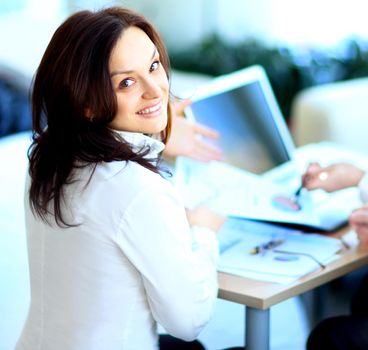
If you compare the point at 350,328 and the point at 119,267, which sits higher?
the point at 119,267

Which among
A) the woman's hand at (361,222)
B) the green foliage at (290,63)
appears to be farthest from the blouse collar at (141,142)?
the green foliage at (290,63)

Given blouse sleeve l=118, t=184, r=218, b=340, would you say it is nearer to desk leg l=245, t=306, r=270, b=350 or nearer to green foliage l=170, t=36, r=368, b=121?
desk leg l=245, t=306, r=270, b=350

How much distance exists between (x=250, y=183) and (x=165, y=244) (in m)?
0.65

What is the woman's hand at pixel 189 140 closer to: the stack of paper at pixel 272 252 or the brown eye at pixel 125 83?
the stack of paper at pixel 272 252

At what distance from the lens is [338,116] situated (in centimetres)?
309

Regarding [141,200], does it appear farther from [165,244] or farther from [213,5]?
[213,5]

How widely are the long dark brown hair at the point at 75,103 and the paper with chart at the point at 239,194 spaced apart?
433 mm

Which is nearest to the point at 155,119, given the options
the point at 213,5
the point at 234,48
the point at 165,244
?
the point at 165,244

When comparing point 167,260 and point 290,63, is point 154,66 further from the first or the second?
point 290,63

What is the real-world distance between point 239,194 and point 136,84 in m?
0.57

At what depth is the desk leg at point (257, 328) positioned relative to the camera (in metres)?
1.39

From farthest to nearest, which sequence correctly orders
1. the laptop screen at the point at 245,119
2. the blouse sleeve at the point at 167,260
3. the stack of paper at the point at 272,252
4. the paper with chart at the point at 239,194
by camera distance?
the laptop screen at the point at 245,119 < the paper with chart at the point at 239,194 < the stack of paper at the point at 272,252 < the blouse sleeve at the point at 167,260

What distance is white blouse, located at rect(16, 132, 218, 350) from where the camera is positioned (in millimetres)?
1160

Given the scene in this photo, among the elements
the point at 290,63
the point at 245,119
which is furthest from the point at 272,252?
the point at 290,63
